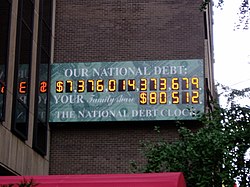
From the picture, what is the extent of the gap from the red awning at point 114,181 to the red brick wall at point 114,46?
27.3ft

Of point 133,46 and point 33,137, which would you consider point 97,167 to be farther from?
point 133,46

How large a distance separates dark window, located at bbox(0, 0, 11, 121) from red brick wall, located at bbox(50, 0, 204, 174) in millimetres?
4826

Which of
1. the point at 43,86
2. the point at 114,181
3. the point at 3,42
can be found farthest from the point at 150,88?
the point at 114,181

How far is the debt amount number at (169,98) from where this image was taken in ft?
61.9

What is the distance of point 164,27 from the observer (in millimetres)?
20297

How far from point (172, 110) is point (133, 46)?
2914 millimetres

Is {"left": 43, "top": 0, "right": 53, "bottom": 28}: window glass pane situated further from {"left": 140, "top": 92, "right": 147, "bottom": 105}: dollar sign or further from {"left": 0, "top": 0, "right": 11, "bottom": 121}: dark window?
{"left": 140, "top": 92, "right": 147, "bottom": 105}: dollar sign

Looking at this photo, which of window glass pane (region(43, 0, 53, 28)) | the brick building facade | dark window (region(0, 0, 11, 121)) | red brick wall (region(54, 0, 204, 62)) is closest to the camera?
dark window (region(0, 0, 11, 121))

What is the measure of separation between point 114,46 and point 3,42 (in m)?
5.72

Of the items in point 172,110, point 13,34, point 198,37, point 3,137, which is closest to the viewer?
point 3,137

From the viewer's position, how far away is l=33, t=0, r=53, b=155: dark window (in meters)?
18.3

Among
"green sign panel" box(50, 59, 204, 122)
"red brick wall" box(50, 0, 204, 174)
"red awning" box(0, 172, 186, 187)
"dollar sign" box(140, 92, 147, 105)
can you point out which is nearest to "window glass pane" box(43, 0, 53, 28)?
"red brick wall" box(50, 0, 204, 174)

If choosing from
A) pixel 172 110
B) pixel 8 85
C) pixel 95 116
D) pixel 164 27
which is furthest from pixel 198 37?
pixel 8 85

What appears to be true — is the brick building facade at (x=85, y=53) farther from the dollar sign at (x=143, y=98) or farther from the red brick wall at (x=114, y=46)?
the dollar sign at (x=143, y=98)
